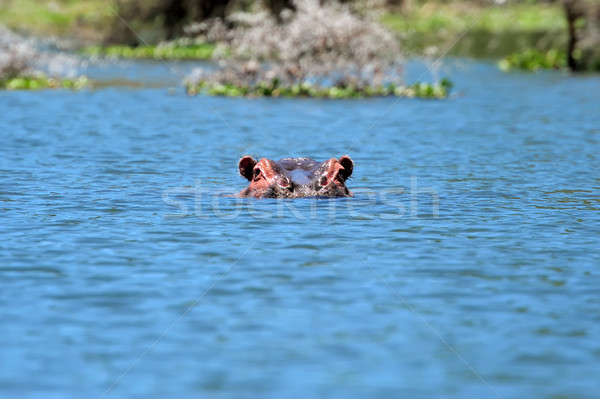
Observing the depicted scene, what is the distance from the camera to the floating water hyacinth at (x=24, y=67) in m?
34.8

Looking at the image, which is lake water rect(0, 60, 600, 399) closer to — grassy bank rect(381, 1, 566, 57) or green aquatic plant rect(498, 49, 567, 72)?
green aquatic plant rect(498, 49, 567, 72)

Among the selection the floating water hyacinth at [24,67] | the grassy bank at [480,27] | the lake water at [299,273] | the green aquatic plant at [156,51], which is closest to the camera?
the lake water at [299,273]

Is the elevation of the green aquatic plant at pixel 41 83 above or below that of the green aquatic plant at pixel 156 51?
below

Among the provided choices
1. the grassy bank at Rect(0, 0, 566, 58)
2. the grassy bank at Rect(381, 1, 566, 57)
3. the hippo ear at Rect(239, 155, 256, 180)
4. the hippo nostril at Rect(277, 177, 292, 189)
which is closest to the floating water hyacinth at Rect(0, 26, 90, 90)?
the grassy bank at Rect(0, 0, 566, 58)

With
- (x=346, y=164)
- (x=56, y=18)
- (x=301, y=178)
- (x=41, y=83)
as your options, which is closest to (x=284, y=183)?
(x=301, y=178)

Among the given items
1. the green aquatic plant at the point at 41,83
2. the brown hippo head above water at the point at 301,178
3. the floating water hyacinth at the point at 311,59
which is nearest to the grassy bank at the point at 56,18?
the green aquatic plant at the point at 41,83

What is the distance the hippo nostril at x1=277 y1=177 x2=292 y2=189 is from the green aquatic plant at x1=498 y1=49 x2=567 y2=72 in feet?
100

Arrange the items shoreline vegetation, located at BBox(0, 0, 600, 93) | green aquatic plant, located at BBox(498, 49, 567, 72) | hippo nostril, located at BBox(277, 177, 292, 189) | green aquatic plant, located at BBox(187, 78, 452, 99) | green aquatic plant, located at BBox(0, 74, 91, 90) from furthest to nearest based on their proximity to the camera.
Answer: green aquatic plant, located at BBox(498, 49, 567, 72), green aquatic plant, located at BBox(0, 74, 91, 90), green aquatic plant, located at BBox(187, 78, 452, 99), shoreline vegetation, located at BBox(0, 0, 600, 93), hippo nostril, located at BBox(277, 177, 292, 189)

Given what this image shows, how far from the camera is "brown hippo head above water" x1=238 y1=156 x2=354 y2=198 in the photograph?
15.4 m

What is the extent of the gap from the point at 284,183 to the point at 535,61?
1235 inches

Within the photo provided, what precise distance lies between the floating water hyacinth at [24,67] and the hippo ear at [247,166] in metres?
19.3

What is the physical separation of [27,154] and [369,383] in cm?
1474

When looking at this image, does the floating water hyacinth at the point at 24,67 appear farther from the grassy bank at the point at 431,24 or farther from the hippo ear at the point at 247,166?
the hippo ear at the point at 247,166

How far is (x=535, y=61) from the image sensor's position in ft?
147
